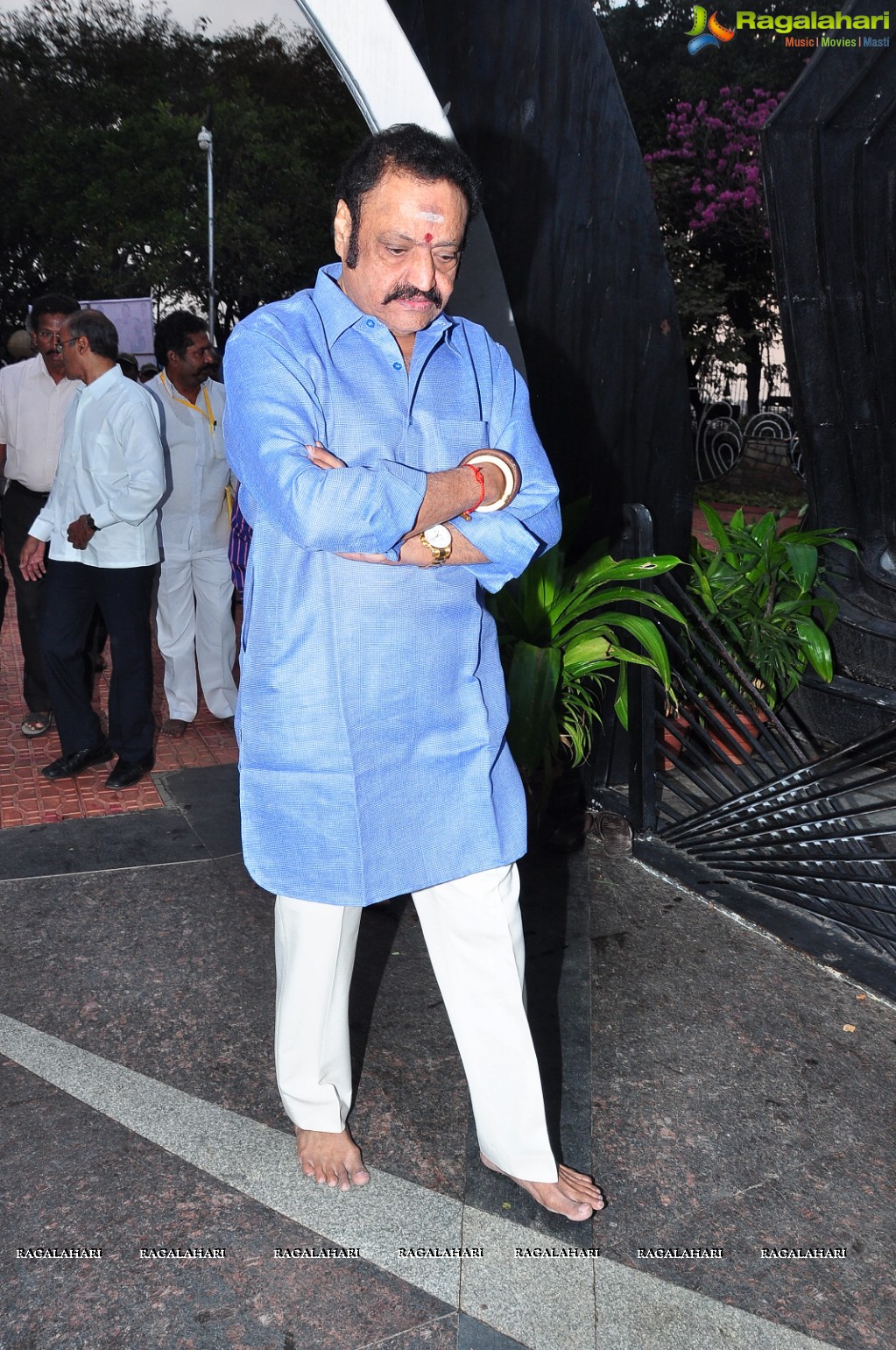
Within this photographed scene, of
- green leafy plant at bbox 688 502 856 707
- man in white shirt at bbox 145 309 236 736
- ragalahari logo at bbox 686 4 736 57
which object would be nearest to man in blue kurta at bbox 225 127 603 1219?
green leafy plant at bbox 688 502 856 707

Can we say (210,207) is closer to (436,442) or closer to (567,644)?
(567,644)

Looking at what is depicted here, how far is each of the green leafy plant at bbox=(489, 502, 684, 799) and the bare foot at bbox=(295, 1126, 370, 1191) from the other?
1.71 metres

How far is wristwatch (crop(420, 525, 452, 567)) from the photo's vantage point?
2.26 meters

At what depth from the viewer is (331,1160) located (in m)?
2.65

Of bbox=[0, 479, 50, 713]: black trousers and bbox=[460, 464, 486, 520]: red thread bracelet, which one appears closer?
bbox=[460, 464, 486, 520]: red thread bracelet

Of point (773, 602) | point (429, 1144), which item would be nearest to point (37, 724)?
point (773, 602)

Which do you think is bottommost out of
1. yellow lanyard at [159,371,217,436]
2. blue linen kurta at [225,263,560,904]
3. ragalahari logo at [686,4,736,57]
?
blue linen kurta at [225,263,560,904]

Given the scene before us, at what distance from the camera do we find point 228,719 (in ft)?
19.6

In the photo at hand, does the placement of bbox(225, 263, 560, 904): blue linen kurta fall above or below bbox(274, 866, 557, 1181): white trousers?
above

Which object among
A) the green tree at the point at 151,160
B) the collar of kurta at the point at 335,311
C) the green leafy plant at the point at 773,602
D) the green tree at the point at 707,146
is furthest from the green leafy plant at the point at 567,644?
A: the green tree at the point at 151,160

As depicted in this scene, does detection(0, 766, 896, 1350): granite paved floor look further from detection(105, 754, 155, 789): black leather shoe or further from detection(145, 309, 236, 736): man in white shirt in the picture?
detection(145, 309, 236, 736): man in white shirt

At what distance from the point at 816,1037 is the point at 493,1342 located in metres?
1.33

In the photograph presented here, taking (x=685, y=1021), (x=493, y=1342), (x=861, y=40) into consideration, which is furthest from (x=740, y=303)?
(x=493, y=1342)

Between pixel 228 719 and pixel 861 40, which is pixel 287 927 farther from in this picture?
pixel 861 40
